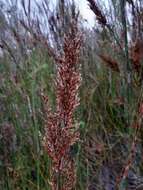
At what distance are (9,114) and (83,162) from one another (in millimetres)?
436

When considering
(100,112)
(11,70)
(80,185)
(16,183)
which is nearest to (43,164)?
(16,183)

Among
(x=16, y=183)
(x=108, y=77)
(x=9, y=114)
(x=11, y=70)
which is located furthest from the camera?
(x=11, y=70)

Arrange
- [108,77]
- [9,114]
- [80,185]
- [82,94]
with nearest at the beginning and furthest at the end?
1. [80,185]
2. [9,114]
3. [82,94]
4. [108,77]

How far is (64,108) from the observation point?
77 centimetres

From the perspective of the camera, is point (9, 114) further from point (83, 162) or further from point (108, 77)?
point (108, 77)

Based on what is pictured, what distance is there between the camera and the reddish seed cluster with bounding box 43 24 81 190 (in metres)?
0.76

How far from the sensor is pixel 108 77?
2504 mm

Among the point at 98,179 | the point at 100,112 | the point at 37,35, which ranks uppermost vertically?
the point at 37,35

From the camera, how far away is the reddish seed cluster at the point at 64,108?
0.76 m

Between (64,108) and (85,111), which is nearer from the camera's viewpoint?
(64,108)

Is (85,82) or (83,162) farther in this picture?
(85,82)

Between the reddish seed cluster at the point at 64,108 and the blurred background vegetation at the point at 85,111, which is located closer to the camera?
the reddish seed cluster at the point at 64,108

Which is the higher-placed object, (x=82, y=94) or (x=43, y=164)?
(x=82, y=94)

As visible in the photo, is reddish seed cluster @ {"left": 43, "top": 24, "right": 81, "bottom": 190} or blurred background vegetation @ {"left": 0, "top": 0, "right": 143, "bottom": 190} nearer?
reddish seed cluster @ {"left": 43, "top": 24, "right": 81, "bottom": 190}
